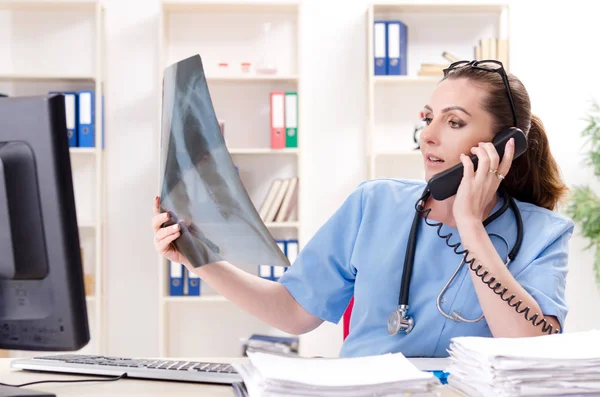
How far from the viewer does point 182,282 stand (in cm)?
374

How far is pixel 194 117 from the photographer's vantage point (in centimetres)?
122

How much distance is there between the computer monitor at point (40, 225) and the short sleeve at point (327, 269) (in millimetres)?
746

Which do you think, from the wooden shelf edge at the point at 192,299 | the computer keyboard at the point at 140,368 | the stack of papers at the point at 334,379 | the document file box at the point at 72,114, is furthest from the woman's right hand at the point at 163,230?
the document file box at the point at 72,114

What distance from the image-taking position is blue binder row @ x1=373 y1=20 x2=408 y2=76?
377 centimetres

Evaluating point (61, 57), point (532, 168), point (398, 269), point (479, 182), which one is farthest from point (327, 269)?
point (61, 57)

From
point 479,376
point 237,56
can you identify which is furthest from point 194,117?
point 237,56

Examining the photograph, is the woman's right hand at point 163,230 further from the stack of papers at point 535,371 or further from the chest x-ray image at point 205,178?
the stack of papers at point 535,371

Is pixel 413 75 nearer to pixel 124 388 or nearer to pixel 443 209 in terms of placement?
pixel 443 209

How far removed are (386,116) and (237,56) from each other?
36.2 inches

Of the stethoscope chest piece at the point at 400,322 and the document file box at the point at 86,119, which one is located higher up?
the document file box at the point at 86,119

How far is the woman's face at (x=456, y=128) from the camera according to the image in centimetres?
162

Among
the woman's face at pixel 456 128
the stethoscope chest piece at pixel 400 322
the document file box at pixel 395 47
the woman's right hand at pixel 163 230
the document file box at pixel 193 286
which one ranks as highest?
the document file box at pixel 395 47

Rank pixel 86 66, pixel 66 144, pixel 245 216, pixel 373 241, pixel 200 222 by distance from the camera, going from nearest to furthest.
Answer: pixel 66 144 < pixel 245 216 < pixel 200 222 < pixel 373 241 < pixel 86 66

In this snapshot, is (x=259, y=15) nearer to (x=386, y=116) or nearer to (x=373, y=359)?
(x=386, y=116)
